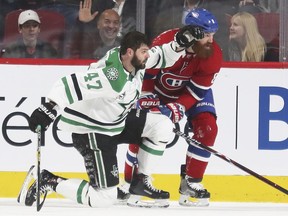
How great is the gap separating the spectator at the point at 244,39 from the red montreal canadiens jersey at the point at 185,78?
0.75m

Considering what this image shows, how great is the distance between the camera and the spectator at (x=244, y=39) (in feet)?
24.6

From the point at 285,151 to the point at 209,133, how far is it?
0.75 m

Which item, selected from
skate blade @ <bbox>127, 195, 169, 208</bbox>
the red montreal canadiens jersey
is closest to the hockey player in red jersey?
the red montreal canadiens jersey

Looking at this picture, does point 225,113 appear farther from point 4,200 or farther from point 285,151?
point 4,200

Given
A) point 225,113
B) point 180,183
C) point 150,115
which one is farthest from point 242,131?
point 150,115

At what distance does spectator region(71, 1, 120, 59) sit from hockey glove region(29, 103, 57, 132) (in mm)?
1545

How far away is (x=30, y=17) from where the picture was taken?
7.54m

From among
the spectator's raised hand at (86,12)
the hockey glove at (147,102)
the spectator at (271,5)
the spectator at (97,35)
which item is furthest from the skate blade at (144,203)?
the spectator at (271,5)

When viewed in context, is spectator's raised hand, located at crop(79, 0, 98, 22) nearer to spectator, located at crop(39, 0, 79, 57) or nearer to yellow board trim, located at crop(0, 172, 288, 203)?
spectator, located at crop(39, 0, 79, 57)

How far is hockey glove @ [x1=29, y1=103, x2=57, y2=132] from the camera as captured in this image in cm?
599

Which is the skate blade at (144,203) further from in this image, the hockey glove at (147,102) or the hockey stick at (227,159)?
the hockey glove at (147,102)

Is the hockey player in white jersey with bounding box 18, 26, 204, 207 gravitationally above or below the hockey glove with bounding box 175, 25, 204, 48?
below

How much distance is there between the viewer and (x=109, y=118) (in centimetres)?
628

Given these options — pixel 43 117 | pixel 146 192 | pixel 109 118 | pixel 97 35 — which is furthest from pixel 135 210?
pixel 97 35
